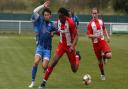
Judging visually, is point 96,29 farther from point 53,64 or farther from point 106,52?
point 53,64

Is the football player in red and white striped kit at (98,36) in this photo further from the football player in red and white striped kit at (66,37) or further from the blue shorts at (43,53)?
the blue shorts at (43,53)

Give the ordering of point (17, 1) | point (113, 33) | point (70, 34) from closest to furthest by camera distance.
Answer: point (70, 34) < point (113, 33) < point (17, 1)

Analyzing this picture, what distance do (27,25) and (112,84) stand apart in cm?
3869

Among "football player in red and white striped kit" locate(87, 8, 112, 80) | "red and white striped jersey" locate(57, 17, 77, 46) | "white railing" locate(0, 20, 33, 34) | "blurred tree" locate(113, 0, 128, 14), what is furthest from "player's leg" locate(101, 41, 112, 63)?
"blurred tree" locate(113, 0, 128, 14)

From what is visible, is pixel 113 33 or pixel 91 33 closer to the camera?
pixel 91 33

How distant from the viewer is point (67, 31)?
14727 mm

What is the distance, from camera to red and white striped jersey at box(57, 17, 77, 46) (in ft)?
48.2

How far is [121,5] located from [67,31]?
58.2 m

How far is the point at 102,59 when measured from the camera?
17391 mm

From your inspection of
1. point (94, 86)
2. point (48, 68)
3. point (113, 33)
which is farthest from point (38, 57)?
point (113, 33)

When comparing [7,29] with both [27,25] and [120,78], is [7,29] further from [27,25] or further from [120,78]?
[120,78]

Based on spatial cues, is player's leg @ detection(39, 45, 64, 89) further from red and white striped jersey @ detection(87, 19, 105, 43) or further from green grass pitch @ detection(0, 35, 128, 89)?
red and white striped jersey @ detection(87, 19, 105, 43)

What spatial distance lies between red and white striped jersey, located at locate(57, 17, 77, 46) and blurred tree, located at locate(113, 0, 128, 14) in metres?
56.9

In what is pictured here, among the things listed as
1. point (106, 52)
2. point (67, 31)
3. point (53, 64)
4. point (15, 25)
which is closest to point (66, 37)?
point (67, 31)
